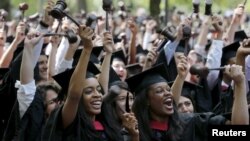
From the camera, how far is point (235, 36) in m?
11.3

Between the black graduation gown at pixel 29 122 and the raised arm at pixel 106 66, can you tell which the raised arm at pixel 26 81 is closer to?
the black graduation gown at pixel 29 122

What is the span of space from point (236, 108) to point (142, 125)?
42.4 inches

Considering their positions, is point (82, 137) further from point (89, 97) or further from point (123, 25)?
point (123, 25)

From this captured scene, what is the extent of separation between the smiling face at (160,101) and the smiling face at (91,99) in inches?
22.9

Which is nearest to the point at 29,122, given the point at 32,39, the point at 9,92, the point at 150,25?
the point at 9,92

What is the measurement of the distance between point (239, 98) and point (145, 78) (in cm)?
147

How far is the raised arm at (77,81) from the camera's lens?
6867 mm

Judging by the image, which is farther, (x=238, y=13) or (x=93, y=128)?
(x=238, y=13)

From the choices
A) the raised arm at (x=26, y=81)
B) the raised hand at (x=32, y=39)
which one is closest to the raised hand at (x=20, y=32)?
the raised hand at (x=32, y=39)

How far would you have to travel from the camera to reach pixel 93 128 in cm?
730

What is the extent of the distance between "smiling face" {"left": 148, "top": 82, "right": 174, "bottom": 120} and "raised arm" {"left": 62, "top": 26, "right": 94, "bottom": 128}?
90cm

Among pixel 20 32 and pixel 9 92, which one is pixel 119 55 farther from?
pixel 9 92

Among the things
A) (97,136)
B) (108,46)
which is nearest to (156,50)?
(108,46)

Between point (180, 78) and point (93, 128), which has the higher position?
point (180, 78)
